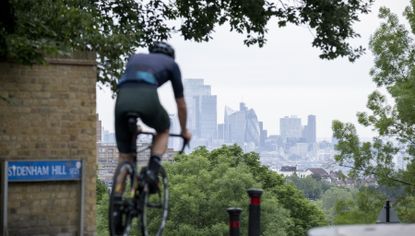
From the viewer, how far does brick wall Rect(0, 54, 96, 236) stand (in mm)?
12891

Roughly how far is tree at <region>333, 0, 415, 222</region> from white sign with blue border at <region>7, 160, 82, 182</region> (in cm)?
2205

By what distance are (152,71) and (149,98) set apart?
214 millimetres

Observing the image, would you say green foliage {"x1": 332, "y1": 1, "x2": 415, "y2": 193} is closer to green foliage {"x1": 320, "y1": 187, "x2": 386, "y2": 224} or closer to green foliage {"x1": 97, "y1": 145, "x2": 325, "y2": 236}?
green foliage {"x1": 320, "y1": 187, "x2": 386, "y2": 224}

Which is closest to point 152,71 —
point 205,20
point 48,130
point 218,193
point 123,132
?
point 123,132

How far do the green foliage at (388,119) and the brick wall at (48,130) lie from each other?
21658 millimetres

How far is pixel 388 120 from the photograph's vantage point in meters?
36.1

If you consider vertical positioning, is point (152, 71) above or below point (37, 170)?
above

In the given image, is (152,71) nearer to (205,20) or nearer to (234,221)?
(234,221)

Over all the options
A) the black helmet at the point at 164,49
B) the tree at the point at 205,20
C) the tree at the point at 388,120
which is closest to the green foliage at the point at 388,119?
the tree at the point at 388,120

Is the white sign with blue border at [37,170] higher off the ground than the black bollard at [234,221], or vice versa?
the white sign with blue border at [37,170]

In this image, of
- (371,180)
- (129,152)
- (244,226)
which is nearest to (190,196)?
(244,226)

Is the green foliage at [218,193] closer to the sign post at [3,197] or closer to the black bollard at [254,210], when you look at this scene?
the sign post at [3,197]

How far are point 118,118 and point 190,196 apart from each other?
55.6 metres

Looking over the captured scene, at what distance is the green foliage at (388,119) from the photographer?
1372 inches
